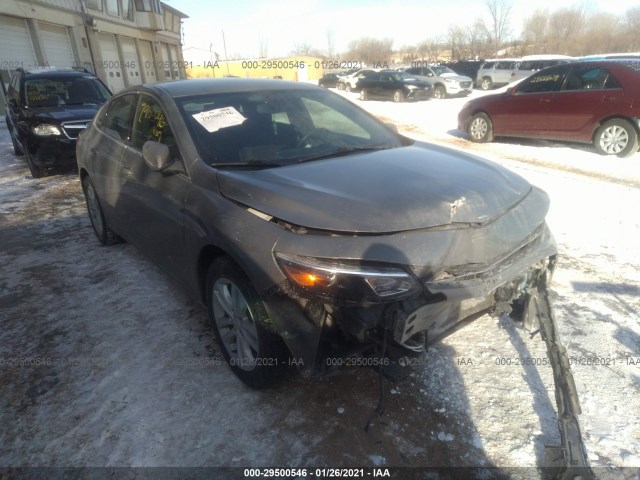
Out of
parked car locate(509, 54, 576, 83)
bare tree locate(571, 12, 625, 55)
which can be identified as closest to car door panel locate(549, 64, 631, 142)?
parked car locate(509, 54, 576, 83)

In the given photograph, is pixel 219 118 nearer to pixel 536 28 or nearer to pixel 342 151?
pixel 342 151

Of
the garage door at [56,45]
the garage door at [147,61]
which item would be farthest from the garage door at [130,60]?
the garage door at [56,45]

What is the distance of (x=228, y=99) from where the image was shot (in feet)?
10.3

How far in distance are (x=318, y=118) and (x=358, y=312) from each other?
1.97 meters

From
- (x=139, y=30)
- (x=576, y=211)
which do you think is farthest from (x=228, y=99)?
(x=139, y=30)

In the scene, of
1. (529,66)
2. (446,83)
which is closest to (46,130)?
(446,83)

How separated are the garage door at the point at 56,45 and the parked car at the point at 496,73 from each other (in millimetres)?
22216

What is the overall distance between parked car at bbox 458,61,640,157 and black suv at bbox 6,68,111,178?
27.6ft

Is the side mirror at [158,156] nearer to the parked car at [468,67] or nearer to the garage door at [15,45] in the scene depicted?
the garage door at [15,45]

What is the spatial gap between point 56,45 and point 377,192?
2382 cm

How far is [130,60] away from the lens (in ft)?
95.8

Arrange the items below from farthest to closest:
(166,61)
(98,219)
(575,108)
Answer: (166,61), (575,108), (98,219)

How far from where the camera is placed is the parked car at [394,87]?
1922cm

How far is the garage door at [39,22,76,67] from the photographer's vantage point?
19.3 metres
